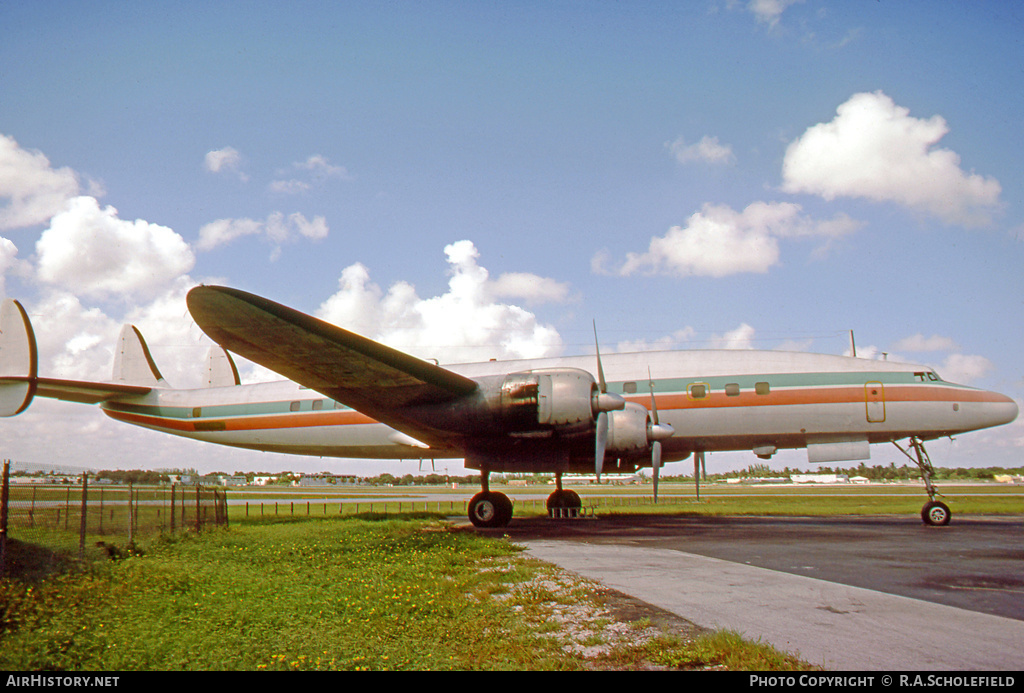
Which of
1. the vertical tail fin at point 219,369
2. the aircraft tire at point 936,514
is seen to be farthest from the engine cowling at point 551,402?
the vertical tail fin at point 219,369

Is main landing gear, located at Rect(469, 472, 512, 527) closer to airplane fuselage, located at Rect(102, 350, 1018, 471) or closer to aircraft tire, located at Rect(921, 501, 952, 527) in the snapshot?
airplane fuselage, located at Rect(102, 350, 1018, 471)

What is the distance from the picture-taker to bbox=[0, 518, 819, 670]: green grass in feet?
15.7

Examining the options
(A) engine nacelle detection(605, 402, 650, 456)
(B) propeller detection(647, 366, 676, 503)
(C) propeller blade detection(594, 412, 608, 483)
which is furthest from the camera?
(B) propeller detection(647, 366, 676, 503)

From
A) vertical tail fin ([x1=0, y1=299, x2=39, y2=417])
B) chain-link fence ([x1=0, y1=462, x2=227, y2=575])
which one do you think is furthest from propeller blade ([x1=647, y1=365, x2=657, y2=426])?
vertical tail fin ([x1=0, y1=299, x2=39, y2=417])

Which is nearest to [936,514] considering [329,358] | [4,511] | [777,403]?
[777,403]

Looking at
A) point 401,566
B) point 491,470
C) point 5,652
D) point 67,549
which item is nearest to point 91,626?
point 5,652

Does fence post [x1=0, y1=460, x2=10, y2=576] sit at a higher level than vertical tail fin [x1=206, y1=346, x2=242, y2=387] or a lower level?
lower

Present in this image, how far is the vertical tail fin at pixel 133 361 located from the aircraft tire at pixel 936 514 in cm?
2834

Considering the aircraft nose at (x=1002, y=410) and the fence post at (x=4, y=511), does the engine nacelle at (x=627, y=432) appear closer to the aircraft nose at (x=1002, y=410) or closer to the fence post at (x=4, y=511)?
the aircraft nose at (x=1002, y=410)

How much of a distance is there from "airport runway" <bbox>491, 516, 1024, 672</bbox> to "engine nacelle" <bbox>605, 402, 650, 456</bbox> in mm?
2148

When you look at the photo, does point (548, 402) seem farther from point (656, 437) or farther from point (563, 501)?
point (563, 501)

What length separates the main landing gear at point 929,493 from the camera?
16.8 metres

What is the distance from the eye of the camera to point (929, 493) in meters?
17.6
